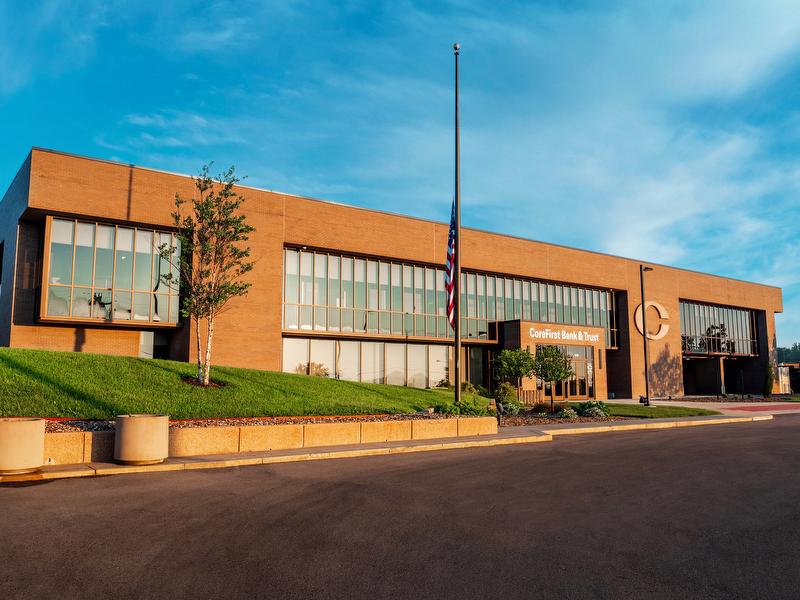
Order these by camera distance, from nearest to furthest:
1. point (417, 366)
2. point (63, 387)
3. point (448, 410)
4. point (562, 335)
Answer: point (63, 387)
point (448, 410)
point (417, 366)
point (562, 335)

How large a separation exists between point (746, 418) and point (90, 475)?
26625mm

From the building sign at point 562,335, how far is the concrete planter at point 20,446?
32017mm

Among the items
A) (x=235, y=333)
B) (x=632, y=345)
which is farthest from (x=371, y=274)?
(x=632, y=345)

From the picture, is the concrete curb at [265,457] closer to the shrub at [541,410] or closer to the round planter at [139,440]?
the round planter at [139,440]

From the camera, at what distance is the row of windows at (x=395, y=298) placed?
3269 cm

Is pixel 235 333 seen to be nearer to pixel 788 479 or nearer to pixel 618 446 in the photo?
pixel 618 446

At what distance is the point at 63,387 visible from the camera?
15.9 meters

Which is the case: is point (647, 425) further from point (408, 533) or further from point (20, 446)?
point (20, 446)

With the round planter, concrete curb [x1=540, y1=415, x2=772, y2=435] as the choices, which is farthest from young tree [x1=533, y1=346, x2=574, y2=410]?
the round planter

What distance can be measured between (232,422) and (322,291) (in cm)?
1845

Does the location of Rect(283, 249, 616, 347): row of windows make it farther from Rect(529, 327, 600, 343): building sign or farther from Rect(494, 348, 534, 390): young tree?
Rect(494, 348, 534, 390): young tree

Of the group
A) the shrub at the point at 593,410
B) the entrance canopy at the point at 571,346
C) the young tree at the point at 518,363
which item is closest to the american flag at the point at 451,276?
the shrub at the point at 593,410

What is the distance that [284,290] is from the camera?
32.0m

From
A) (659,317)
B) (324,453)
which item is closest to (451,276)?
(324,453)
